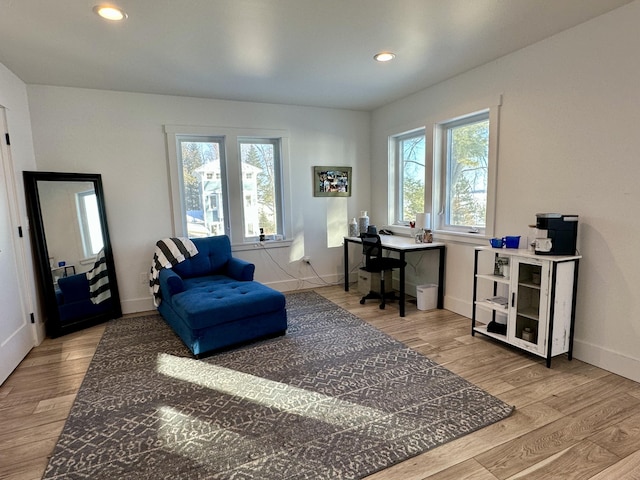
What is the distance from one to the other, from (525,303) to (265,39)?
287 centimetres

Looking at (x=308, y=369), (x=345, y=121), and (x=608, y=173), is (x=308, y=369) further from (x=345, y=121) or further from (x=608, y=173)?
(x=345, y=121)

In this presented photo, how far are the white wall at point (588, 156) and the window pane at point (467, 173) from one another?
0.96ft

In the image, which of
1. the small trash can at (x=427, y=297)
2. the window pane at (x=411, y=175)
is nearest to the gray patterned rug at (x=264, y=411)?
the small trash can at (x=427, y=297)

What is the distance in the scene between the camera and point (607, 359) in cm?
250

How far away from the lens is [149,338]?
3248mm

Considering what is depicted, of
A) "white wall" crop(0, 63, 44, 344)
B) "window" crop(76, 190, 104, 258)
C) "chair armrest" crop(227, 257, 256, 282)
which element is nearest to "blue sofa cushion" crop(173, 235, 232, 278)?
"chair armrest" crop(227, 257, 256, 282)

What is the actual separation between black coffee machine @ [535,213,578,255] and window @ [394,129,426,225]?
1.76 meters

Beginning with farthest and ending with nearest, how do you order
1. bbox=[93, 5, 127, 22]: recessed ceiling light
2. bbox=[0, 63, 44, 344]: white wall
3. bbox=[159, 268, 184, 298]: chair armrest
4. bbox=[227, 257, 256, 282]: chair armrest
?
bbox=[227, 257, 256, 282]: chair armrest < bbox=[159, 268, 184, 298]: chair armrest < bbox=[0, 63, 44, 344]: white wall < bbox=[93, 5, 127, 22]: recessed ceiling light

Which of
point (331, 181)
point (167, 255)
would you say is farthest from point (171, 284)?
point (331, 181)

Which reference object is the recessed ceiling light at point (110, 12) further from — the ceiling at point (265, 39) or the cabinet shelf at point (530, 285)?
the cabinet shelf at point (530, 285)

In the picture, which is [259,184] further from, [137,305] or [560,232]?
[560,232]

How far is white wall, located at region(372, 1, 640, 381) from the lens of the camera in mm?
2330

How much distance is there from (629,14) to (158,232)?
4488 mm

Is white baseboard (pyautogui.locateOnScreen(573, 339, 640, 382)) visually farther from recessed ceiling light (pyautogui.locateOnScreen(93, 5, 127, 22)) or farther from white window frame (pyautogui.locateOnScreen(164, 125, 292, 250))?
recessed ceiling light (pyautogui.locateOnScreen(93, 5, 127, 22))
